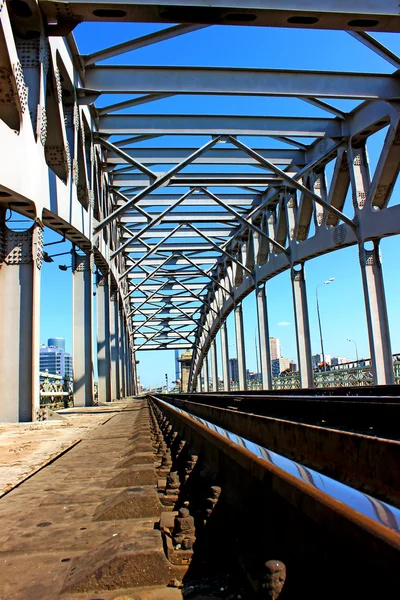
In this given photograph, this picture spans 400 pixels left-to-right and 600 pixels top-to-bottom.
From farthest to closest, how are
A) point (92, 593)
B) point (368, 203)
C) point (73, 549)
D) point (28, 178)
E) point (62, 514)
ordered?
point (368, 203) → point (28, 178) → point (62, 514) → point (73, 549) → point (92, 593)

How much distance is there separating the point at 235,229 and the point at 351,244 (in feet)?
45.7

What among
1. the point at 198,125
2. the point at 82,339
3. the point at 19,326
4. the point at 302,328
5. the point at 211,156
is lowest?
the point at 19,326

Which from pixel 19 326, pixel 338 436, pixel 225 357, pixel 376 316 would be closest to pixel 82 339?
pixel 19 326

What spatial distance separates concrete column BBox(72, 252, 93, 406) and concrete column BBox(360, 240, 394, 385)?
9442 mm

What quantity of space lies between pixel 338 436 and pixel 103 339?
21.0 m

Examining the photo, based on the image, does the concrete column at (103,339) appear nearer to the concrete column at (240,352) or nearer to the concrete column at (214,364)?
the concrete column at (240,352)

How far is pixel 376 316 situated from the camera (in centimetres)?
1700

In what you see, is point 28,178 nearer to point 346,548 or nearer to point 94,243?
point 94,243

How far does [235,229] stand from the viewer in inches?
1250

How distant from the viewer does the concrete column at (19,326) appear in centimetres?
1030

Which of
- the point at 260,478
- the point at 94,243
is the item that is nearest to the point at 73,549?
the point at 260,478

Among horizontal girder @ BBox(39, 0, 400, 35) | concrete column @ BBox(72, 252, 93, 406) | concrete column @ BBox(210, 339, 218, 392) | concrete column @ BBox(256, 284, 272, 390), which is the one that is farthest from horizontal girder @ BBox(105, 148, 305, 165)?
concrete column @ BBox(210, 339, 218, 392)

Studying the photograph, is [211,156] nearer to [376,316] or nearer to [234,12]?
[376,316]

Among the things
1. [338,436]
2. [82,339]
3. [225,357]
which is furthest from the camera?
[225,357]
